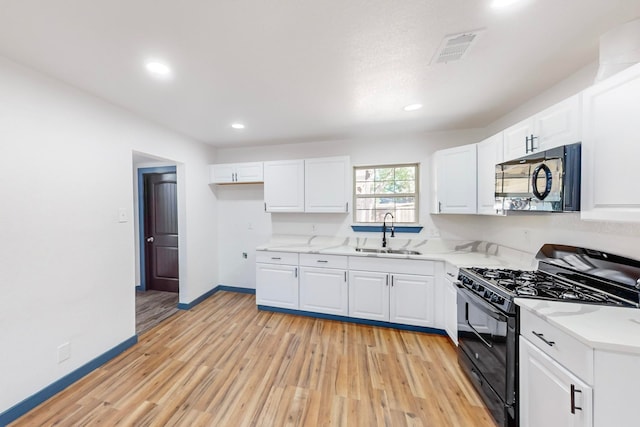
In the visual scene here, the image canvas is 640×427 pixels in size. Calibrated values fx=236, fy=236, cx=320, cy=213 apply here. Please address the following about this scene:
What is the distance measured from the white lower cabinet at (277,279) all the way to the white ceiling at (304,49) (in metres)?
1.91

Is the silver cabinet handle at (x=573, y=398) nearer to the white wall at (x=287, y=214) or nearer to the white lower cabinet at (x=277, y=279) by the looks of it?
the white wall at (x=287, y=214)

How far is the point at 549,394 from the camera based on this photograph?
1.24m

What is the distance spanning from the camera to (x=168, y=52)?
1575 millimetres

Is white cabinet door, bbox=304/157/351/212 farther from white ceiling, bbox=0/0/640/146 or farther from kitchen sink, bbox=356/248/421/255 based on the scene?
white ceiling, bbox=0/0/640/146

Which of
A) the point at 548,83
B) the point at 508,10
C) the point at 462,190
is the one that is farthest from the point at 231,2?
the point at 462,190

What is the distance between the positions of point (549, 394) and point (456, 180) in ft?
6.92

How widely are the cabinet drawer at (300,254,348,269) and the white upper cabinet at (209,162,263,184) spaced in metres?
1.41

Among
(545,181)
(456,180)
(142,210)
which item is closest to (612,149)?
(545,181)

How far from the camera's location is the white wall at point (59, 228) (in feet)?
5.46

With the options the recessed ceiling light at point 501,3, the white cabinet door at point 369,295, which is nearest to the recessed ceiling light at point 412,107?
the recessed ceiling light at point 501,3

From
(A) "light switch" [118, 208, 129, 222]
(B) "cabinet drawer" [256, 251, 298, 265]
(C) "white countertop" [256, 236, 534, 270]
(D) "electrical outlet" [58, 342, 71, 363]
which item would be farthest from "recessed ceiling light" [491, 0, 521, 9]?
(D) "electrical outlet" [58, 342, 71, 363]

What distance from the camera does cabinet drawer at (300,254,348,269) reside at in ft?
10.0

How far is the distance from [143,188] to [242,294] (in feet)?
8.25

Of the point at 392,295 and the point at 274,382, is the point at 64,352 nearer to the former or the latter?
the point at 274,382
